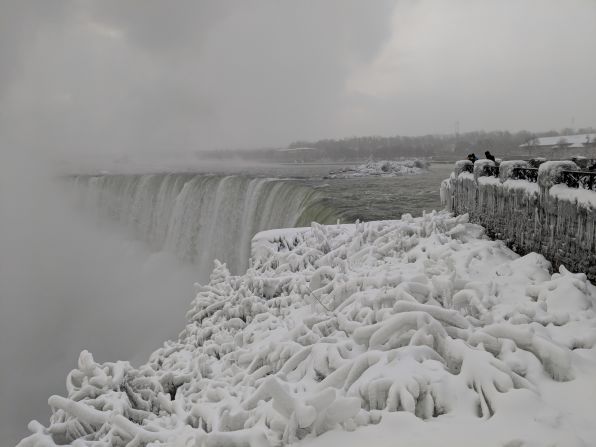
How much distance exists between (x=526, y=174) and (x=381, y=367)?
5524 millimetres

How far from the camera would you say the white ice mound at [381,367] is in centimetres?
329

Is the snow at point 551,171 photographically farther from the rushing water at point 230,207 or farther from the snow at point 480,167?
the rushing water at point 230,207

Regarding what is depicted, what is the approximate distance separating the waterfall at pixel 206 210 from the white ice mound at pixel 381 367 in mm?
8659

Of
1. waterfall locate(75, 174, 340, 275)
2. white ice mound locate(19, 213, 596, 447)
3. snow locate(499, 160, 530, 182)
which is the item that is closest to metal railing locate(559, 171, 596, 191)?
white ice mound locate(19, 213, 596, 447)

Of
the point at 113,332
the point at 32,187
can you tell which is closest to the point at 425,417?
the point at 113,332

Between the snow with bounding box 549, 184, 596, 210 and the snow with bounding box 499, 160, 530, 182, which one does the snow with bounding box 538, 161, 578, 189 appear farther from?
the snow with bounding box 499, 160, 530, 182

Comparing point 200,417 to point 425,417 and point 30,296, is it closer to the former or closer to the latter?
point 425,417

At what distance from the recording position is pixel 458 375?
3.79 metres

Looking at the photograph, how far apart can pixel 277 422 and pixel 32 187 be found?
171 feet

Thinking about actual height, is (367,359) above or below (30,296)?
above

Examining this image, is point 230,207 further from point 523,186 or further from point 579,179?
point 579,179

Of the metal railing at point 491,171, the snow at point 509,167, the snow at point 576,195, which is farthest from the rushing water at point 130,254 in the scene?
the snow at point 576,195

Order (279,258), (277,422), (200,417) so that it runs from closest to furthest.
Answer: (277,422) < (200,417) < (279,258)

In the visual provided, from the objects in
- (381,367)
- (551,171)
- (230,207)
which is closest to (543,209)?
(551,171)
